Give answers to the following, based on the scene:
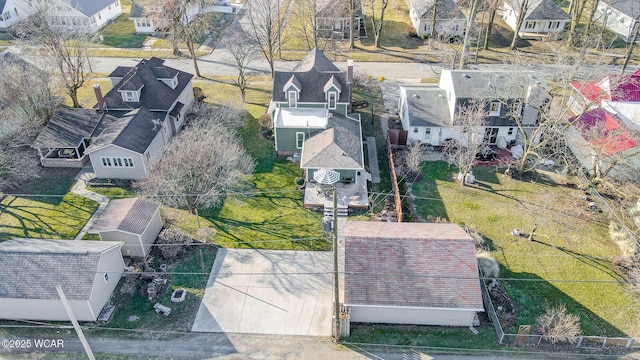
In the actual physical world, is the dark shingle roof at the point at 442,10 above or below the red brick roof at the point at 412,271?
above

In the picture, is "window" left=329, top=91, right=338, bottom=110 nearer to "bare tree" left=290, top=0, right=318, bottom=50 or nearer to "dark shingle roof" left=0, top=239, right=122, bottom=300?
"bare tree" left=290, top=0, right=318, bottom=50

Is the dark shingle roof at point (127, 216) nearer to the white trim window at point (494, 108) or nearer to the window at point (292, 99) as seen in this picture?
the window at point (292, 99)

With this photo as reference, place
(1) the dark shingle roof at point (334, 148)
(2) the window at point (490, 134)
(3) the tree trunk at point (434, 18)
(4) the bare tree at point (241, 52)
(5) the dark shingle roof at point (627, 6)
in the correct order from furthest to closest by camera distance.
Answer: (5) the dark shingle roof at point (627, 6), (3) the tree trunk at point (434, 18), (4) the bare tree at point (241, 52), (2) the window at point (490, 134), (1) the dark shingle roof at point (334, 148)

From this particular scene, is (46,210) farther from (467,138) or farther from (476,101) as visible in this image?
(476,101)

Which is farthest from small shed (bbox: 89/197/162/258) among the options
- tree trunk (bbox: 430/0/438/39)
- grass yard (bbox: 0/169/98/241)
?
tree trunk (bbox: 430/0/438/39)

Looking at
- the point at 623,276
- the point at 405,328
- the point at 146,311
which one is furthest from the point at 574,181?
the point at 146,311

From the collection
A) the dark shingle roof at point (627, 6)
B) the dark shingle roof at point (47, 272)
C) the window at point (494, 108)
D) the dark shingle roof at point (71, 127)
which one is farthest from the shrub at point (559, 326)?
the dark shingle roof at point (627, 6)
